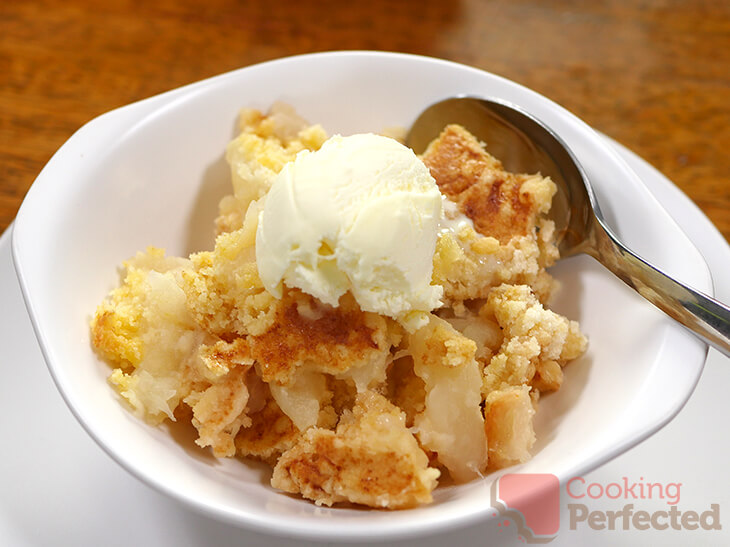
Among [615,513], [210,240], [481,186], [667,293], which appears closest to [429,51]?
[481,186]

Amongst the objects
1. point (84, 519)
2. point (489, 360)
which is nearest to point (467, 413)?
point (489, 360)

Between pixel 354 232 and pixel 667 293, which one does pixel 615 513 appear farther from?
pixel 354 232

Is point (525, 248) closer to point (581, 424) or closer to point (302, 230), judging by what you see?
point (581, 424)

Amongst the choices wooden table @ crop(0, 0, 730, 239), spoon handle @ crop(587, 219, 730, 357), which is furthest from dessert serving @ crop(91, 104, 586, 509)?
wooden table @ crop(0, 0, 730, 239)

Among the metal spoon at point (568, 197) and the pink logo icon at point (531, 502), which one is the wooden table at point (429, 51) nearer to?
the metal spoon at point (568, 197)

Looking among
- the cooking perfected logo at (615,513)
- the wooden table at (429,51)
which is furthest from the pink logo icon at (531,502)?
the wooden table at (429,51)

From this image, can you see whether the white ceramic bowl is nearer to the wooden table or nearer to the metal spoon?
the metal spoon
